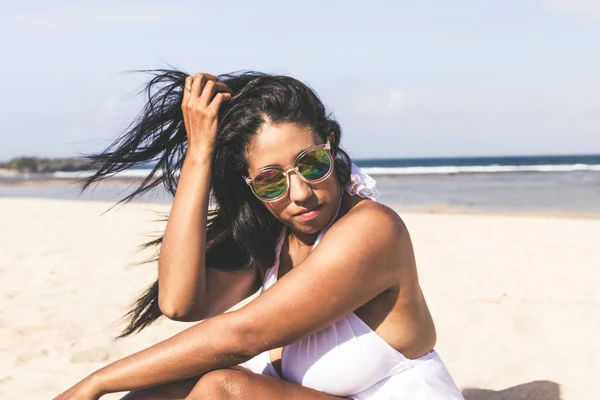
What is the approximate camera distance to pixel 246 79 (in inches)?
97.8

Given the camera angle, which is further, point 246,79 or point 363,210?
point 246,79

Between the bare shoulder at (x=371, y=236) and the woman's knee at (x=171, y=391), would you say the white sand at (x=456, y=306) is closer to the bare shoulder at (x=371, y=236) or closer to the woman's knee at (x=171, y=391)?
the woman's knee at (x=171, y=391)

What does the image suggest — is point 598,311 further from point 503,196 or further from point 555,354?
point 503,196

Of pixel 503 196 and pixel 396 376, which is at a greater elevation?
pixel 396 376

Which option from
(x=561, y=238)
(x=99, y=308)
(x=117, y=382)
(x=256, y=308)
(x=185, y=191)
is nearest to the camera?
(x=256, y=308)

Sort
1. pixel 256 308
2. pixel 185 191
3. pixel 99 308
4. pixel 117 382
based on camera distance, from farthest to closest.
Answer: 1. pixel 99 308
2. pixel 185 191
3. pixel 117 382
4. pixel 256 308

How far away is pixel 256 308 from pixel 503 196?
18.0m

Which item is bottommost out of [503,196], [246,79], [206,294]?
[503,196]

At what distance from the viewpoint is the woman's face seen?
2232mm

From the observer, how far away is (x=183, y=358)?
2117 millimetres

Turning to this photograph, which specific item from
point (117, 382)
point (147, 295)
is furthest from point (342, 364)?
point (147, 295)

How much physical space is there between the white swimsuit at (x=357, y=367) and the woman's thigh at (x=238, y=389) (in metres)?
0.06

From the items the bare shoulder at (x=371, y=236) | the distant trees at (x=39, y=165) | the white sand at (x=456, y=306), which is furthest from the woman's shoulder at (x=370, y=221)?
the distant trees at (x=39, y=165)

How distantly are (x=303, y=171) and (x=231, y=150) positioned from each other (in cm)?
35
